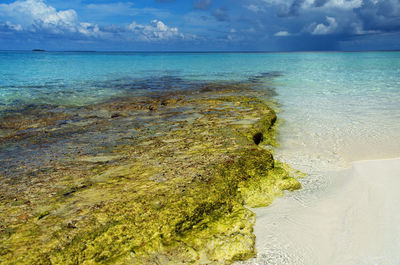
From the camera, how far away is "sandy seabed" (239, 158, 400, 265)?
9.86 feet

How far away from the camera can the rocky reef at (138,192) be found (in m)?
2.94

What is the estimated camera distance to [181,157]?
4.92 metres

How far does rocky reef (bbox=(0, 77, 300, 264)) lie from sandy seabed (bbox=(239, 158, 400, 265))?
0.83 feet

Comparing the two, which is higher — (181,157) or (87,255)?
(181,157)

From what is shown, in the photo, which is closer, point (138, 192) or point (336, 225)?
point (336, 225)

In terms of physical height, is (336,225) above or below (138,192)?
below

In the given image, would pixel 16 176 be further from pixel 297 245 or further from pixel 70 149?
pixel 297 245

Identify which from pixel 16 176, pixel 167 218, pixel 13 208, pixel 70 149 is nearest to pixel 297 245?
pixel 167 218

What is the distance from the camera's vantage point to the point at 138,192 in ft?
12.3

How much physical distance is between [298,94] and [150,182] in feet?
39.7

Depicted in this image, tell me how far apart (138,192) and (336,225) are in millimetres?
2594

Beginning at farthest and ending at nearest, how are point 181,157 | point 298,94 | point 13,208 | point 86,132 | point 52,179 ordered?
point 298,94 → point 86,132 → point 181,157 → point 52,179 → point 13,208

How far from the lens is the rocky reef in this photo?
2.94 meters

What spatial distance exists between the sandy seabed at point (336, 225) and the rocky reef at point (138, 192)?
252 millimetres
